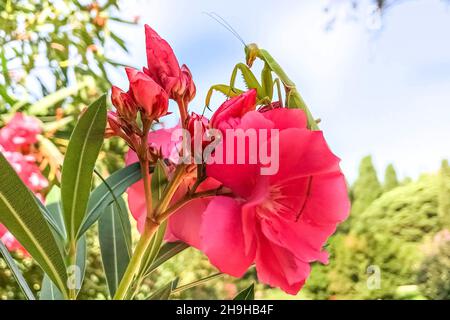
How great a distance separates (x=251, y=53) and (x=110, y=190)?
12cm

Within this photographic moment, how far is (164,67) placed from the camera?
274 mm

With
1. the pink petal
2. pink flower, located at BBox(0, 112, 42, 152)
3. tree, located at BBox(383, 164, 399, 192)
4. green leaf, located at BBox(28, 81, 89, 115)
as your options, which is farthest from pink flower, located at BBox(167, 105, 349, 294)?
tree, located at BBox(383, 164, 399, 192)

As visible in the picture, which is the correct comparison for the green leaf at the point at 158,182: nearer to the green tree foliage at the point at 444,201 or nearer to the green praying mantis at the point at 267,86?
the green praying mantis at the point at 267,86

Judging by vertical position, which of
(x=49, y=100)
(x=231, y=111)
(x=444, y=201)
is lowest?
(x=444, y=201)

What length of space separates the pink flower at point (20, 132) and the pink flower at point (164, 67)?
1.03 meters

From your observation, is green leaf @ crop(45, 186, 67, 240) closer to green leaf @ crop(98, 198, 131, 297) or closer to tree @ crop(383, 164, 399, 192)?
green leaf @ crop(98, 198, 131, 297)

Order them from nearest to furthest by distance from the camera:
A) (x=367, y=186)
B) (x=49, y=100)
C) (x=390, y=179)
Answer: (x=49, y=100) → (x=367, y=186) → (x=390, y=179)

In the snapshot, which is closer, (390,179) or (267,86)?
(267,86)

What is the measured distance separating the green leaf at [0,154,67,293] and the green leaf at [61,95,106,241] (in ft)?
0.05

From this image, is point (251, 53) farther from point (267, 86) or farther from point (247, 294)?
point (247, 294)

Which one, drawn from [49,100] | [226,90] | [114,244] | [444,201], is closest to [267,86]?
[226,90]

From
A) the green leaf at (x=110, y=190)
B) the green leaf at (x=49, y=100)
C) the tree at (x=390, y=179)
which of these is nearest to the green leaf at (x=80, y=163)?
the green leaf at (x=110, y=190)

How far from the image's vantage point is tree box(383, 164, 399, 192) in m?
3.47

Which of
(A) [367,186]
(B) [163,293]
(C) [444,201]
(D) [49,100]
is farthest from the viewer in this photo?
(A) [367,186]
